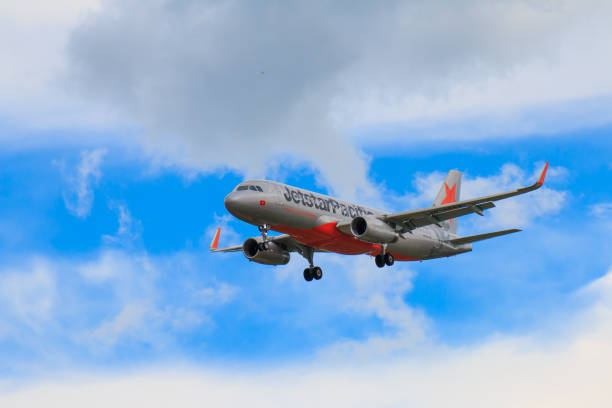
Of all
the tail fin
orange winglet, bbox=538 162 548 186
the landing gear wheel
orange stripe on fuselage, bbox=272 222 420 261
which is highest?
the tail fin

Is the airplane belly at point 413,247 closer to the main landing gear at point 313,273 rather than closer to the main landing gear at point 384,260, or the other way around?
the main landing gear at point 384,260

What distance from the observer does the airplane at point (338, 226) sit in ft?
144

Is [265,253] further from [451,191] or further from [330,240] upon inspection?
[451,191]

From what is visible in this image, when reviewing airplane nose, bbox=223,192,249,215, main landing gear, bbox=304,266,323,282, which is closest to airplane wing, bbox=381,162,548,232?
main landing gear, bbox=304,266,323,282

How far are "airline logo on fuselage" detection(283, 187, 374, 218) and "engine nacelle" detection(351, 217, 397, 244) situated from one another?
7.58ft

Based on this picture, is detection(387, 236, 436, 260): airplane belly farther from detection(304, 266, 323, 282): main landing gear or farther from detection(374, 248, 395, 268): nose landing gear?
detection(304, 266, 323, 282): main landing gear

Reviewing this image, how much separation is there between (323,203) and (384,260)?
592 centimetres

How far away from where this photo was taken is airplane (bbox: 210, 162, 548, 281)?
44.0 m

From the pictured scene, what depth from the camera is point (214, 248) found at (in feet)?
197

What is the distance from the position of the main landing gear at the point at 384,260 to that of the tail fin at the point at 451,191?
478 inches

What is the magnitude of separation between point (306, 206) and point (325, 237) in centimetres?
246

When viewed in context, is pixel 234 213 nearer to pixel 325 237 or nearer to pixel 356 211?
pixel 325 237

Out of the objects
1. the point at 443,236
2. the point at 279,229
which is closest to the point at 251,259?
the point at 279,229

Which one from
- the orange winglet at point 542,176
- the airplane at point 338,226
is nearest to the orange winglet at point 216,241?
the airplane at point 338,226
